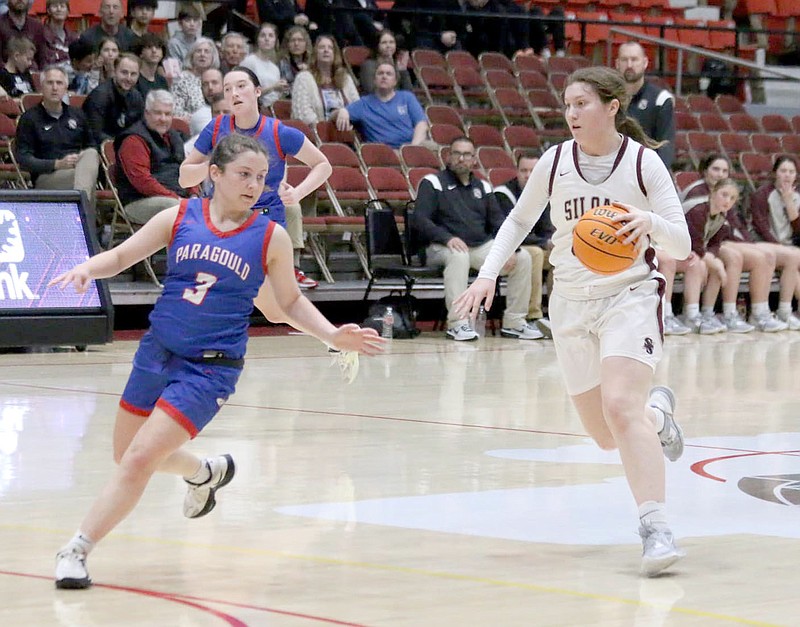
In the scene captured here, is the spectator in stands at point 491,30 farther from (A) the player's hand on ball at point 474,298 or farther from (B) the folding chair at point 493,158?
(A) the player's hand on ball at point 474,298

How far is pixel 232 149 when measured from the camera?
4.64 meters

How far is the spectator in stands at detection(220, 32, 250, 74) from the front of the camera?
14.8 metres

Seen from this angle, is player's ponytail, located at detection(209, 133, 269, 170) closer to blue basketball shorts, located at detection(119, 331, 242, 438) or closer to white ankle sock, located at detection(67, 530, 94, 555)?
blue basketball shorts, located at detection(119, 331, 242, 438)

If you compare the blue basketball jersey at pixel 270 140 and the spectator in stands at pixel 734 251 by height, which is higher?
the blue basketball jersey at pixel 270 140

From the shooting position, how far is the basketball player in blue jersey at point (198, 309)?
14.5ft

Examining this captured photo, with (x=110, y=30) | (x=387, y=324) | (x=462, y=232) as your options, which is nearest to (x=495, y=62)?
(x=462, y=232)

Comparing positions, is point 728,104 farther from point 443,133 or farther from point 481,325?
point 481,325

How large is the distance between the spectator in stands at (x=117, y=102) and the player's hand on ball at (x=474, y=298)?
864 centimetres

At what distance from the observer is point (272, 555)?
15.4 ft

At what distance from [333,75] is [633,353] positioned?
11.0m

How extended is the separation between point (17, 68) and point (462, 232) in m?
4.52

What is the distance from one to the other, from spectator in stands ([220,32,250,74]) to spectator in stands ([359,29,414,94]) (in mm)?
1436

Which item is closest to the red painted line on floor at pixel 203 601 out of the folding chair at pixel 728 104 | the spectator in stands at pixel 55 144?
the spectator in stands at pixel 55 144

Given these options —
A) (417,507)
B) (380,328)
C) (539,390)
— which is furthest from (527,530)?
(380,328)
